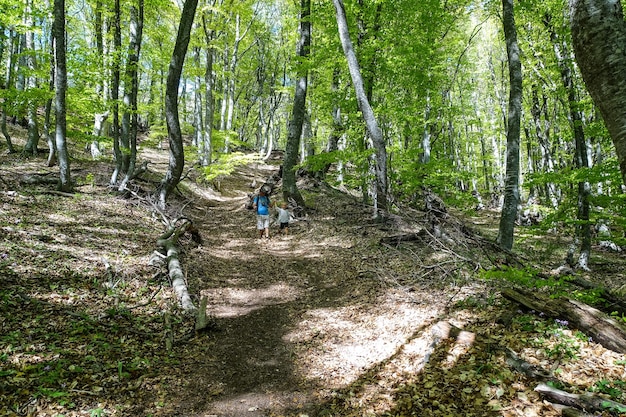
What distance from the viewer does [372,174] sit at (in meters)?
11.9

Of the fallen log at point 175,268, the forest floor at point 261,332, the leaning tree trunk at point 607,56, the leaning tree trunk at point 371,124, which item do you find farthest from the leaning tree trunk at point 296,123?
the leaning tree trunk at point 607,56

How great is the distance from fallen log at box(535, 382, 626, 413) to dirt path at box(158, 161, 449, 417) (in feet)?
4.77

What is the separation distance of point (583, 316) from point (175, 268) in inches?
254

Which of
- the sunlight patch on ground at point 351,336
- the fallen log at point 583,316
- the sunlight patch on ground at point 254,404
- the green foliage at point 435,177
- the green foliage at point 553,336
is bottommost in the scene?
the sunlight patch on ground at point 254,404

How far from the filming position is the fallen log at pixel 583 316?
392cm

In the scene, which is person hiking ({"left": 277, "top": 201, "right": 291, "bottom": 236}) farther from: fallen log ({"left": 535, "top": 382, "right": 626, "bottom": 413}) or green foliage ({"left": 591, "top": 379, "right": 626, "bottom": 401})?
green foliage ({"left": 591, "top": 379, "right": 626, "bottom": 401})

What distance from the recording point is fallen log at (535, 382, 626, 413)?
2.96 metres

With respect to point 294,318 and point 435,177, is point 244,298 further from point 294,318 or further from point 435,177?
point 435,177

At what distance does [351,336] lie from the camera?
5.46 m

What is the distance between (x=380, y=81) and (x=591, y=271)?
1000 centimetres

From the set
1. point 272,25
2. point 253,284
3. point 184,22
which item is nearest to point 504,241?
point 253,284

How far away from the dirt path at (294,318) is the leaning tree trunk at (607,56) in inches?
135

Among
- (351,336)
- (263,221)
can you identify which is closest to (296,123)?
(263,221)

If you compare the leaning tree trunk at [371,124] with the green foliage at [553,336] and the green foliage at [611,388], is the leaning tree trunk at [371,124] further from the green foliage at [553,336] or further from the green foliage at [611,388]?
the green foliage at [611,388]
